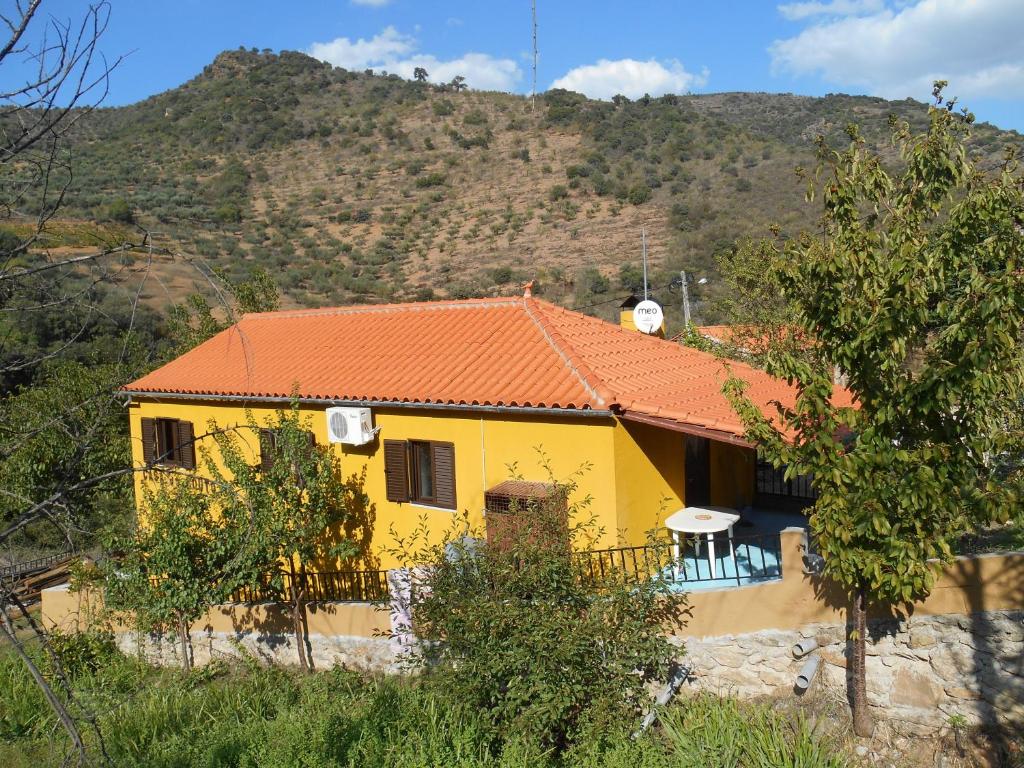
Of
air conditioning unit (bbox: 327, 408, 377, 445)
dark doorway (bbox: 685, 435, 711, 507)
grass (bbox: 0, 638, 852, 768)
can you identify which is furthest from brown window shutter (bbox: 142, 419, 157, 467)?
dark doorway (bbox: 685, 435, 711, 507)

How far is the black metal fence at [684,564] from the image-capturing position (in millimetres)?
7910

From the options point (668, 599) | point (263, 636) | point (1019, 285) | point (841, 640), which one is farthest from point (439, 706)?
point (1019, 285)

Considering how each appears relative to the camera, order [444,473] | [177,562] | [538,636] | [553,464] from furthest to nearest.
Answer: [444,473], [177,562], [553,464], [538,636]

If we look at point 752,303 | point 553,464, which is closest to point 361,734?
point 553,464

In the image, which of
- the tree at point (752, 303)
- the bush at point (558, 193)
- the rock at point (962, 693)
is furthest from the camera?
the bush at point (558, 193)

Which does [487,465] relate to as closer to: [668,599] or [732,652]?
[668,599]

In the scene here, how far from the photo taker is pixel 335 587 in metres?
11.7

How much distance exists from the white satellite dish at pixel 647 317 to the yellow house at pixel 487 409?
0.98m

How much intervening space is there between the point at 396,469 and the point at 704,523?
4.60 m

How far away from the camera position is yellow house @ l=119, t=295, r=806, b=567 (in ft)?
30.8

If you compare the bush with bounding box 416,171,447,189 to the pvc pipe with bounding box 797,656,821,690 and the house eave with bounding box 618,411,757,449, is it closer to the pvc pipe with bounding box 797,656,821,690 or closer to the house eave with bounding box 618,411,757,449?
the house eave with bounding box 618,411,757,449

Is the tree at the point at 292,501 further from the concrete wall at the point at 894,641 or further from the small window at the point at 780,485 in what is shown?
the small window at the point at 780,485

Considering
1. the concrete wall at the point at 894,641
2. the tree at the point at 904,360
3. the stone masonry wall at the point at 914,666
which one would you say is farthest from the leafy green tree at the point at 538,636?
the tree at the point at 904,360

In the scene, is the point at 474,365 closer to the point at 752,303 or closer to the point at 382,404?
the point at 382,404
